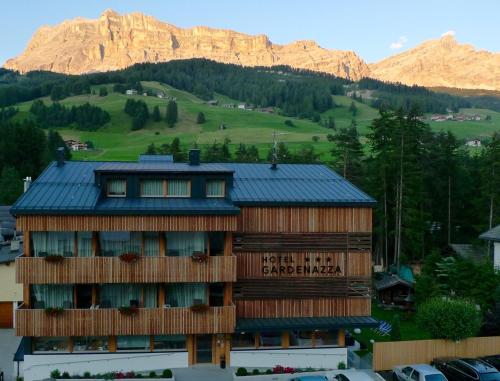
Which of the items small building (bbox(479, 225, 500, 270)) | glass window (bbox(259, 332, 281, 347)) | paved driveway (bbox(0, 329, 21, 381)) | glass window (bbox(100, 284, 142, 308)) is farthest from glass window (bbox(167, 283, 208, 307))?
small building (bbox(479, 225, 500, 270))

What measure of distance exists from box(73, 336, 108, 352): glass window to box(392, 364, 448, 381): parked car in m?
14.8

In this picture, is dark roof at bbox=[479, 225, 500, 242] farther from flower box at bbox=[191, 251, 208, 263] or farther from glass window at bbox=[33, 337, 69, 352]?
glass window at bbox=[33, 337, 69, 352]

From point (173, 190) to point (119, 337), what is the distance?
318 inches

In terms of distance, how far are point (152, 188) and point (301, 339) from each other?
1138 cm

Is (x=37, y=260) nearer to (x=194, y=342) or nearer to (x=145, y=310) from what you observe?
(x=145, y=310)

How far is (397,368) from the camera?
31.0m

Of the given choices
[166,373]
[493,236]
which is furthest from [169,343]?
[493,236]

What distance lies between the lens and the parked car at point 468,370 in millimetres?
29172

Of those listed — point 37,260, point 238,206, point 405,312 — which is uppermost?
point 238,206

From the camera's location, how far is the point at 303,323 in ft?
106

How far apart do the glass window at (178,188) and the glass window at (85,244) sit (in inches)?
183

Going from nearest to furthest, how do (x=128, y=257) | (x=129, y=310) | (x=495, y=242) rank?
(x=128, y=257) → (x=129, y=310) → (x=495, y=242)

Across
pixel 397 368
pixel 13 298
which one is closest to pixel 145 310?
pixel 397 368

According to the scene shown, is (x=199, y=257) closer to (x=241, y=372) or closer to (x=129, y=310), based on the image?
(x=129, y=310)
